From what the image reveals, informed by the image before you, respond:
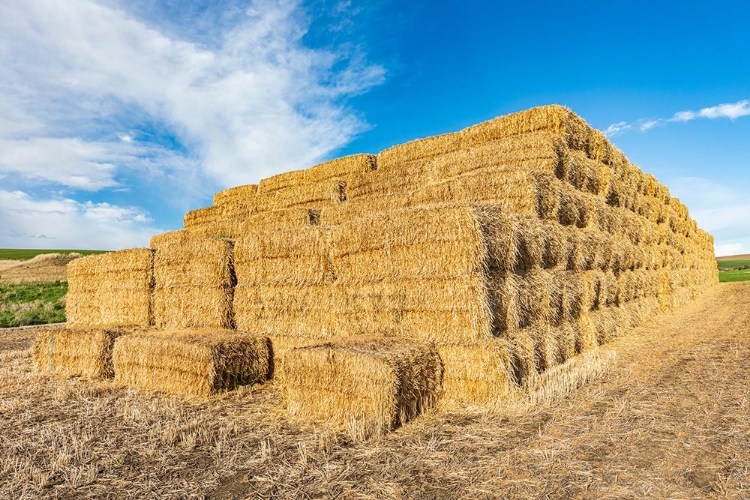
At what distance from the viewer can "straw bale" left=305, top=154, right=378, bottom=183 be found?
14617 millimetres

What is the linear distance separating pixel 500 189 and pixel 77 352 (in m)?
9.75

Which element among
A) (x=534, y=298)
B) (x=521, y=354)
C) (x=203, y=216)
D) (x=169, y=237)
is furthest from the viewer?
(x=203, y=216)

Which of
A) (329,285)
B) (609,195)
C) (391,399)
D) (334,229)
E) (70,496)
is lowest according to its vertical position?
(70,496)

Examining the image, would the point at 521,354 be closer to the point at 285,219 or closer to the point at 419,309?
the point at 419,309

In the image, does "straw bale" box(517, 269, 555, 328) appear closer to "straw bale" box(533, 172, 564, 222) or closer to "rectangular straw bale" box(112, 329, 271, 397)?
"straw bale" box(533, 172, 564, 222)

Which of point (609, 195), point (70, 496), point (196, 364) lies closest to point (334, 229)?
point (196, 364)

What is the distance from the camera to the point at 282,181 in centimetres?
1709

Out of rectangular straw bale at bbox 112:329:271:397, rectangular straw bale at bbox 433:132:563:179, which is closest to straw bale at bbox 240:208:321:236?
rectangular straw bale at bbox 433:132:563:179

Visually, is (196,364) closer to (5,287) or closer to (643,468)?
(643,468)

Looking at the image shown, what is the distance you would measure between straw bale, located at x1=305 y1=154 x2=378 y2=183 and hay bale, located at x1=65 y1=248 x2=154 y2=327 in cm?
618

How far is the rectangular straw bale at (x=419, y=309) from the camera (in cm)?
672

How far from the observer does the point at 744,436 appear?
4750 millimetres

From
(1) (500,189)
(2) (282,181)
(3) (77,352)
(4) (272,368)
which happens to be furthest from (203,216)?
(1) (500,189)

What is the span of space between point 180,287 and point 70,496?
680cm
